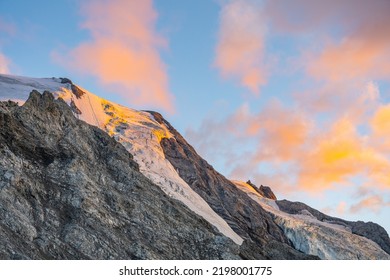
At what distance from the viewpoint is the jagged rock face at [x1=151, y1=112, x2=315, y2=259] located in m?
102

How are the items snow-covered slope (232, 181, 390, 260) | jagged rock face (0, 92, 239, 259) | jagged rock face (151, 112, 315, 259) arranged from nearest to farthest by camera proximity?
jagged rock face (0, 92, 239, 259)
jagged rock face (151, 112, 315, 259)
snow-covered slope (232, 181, 390, 260)

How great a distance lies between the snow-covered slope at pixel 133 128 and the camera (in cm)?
9362

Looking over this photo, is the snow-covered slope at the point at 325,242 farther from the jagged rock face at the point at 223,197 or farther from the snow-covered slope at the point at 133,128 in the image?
the snow-covered slope at the point at 133,128

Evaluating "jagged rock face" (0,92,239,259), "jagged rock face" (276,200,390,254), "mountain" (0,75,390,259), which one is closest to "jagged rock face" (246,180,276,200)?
"jagged rock face" (276,200,390,254)

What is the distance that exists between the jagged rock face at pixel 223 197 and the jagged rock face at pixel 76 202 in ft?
132

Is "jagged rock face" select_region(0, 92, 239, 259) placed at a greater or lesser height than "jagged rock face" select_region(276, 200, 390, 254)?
lesser

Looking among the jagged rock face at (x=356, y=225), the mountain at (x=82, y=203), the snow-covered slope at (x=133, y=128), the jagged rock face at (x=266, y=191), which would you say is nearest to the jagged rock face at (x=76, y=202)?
the mountain at (x=82, y=203)

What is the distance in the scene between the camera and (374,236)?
449ft

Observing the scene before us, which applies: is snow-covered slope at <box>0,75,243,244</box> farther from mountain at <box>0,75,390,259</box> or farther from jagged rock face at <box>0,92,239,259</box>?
jagged rock face at <box>0,92,239,259</box>

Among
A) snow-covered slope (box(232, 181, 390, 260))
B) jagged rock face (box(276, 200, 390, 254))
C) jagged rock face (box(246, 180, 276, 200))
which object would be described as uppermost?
jagged rock face (box(246, 180, 276, 200))

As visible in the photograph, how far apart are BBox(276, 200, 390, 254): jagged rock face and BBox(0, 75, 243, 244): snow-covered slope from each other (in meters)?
46.9

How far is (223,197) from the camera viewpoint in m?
113

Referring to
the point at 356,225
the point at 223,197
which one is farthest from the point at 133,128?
the point at 356,225
